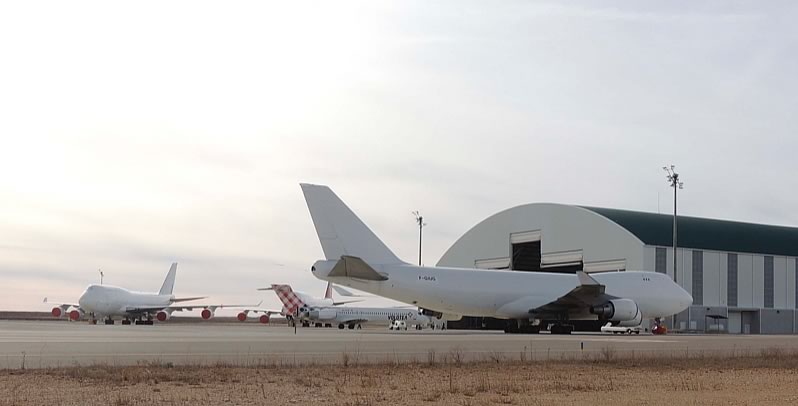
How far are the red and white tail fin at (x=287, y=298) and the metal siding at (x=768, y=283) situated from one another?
34350 mm

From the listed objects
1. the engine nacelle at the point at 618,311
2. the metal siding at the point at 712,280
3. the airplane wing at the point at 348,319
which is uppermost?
the metal siding at the point at 712,280

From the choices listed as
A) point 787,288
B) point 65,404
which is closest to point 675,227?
point 787,288

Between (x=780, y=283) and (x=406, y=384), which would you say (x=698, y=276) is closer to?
(x=780, y=283)

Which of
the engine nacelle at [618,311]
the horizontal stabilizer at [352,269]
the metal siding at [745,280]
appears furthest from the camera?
the metal siding at [745,280]

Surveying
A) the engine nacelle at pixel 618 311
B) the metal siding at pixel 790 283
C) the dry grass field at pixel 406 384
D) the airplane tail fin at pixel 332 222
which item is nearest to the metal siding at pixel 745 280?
the metal siding at pixel 790 283

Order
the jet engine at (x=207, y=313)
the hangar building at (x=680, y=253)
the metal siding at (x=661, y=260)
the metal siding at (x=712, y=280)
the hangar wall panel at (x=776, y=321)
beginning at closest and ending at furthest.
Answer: the metal siding at (x=661, y=260), the hangar building at (x=680, y=253), the metal siding at (x=712, y=280), the hangar wall panel at (x=776, y=321), the jet engine at (x=207, y=313)

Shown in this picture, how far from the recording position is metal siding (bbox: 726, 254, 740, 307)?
65.2 meters

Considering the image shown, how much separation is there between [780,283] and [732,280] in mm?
4905

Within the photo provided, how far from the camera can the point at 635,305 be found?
4575 cm

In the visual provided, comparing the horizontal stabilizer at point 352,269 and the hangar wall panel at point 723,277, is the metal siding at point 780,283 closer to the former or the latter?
the hangar wall panel at point 723,277

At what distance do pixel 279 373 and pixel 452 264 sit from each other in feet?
188

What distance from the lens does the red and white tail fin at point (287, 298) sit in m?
72.4

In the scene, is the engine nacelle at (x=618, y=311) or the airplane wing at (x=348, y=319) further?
the airplane wing at (x=348, y=319)

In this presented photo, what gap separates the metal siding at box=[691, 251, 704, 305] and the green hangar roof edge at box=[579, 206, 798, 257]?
0.64 meters
